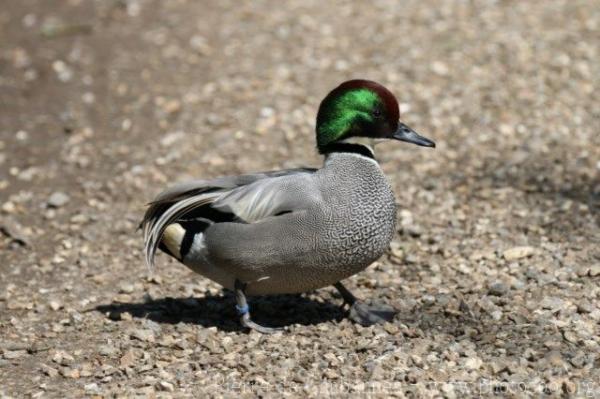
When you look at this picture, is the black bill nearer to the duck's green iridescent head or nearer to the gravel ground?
the duck's green iridescent head

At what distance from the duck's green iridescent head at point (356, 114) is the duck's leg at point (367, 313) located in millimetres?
814

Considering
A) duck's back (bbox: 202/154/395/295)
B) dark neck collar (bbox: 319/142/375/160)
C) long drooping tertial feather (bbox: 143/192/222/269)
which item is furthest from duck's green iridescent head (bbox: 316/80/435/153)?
long drooping tertial feather (bbox: 143/192/222/269)

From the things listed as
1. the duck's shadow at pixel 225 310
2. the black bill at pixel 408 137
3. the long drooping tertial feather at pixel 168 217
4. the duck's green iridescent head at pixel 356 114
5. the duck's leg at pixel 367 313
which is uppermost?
the duck's green iridescent head at pixel 356 114

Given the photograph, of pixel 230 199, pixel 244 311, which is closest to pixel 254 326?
pixel 244 311

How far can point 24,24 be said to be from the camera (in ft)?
31.5

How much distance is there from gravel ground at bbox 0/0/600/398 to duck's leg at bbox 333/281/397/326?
6 cm

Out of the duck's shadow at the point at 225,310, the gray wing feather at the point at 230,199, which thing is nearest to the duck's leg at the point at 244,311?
the duck's shadow at the point at 225,310

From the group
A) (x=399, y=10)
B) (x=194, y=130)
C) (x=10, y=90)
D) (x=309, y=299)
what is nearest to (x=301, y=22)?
(x=399, y=10)

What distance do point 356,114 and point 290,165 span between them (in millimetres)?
2352

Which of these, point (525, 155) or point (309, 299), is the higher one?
point (525, 155)

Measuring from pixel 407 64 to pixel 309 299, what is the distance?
3654 millimetres

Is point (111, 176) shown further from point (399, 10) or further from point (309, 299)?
point (399, 10)

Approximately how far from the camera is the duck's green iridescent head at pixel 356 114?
4.54m

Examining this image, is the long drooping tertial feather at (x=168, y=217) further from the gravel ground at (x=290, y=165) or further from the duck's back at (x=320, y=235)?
the gravel ground at (x=290, y=165)
